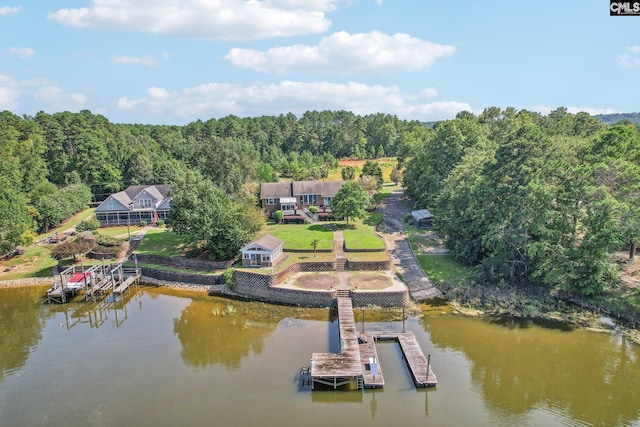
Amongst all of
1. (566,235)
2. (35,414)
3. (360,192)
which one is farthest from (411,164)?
(35,414)

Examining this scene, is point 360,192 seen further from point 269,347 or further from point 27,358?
point 27,358

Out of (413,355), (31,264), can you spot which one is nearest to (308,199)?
(31,264)

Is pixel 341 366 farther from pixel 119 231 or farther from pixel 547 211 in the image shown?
pixel 119 231

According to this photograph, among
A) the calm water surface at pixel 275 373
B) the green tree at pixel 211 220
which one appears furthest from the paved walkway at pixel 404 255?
the green tree at pixel 211 220

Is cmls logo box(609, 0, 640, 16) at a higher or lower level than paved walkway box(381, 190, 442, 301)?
higher

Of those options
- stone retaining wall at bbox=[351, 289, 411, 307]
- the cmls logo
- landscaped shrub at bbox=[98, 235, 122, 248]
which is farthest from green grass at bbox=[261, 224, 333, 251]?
the cmls logo

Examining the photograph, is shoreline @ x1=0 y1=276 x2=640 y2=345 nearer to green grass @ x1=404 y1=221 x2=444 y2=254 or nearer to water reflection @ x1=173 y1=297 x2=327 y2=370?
water reflection @ x1=173 y1=297 x2=327 y2=370

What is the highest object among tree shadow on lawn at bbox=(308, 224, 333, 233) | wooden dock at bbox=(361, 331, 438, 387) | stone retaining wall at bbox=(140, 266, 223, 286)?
tree shadow on lawn at bbox=(308, 224, 333, 233)

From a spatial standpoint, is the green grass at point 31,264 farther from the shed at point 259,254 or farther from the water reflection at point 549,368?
the water reflection at point 549,368
